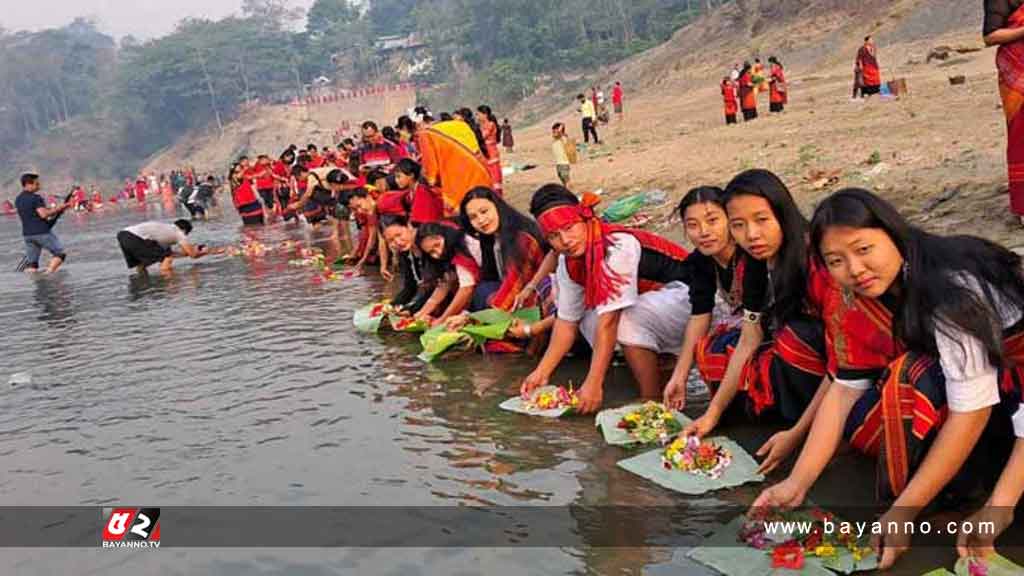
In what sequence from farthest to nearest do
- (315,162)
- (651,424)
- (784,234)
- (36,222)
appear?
(315,162)
(36,222)
(651,424)
(784,234)

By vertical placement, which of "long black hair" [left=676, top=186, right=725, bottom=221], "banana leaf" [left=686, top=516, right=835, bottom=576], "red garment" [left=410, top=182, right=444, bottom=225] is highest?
"long black hair" [left=676, top=186, right=725, bottom=221]

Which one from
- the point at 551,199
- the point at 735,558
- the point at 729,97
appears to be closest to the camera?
the point at 735,558

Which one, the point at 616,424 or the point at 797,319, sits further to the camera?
the point at 616,424

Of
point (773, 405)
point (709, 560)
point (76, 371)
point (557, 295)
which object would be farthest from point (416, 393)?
point (76, 371)

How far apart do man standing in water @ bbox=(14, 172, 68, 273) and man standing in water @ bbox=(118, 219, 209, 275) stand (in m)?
1.69

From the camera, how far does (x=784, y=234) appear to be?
324cm

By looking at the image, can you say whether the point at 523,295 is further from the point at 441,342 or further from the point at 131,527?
the point at 131,527

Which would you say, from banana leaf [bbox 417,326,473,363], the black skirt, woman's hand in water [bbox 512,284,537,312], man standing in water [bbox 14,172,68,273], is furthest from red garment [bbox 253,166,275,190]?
woman's hand in water [bbox 512,284,537,312]

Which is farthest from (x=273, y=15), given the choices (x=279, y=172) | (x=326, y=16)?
(x=279, y=172)

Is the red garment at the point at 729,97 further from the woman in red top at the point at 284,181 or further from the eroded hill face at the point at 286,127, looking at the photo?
the eroded hill face at the point at 286,127

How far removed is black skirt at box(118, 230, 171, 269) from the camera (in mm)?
11367

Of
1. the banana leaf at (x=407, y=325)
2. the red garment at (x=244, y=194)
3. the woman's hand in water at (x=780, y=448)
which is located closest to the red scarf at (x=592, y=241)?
the woman's hand in water at (x=780, y=448)

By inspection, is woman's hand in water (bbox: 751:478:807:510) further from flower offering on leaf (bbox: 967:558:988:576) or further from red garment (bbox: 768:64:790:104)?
red garment (bbox: 768:64:790:104)

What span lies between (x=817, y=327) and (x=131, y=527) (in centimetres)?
277
